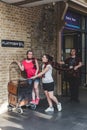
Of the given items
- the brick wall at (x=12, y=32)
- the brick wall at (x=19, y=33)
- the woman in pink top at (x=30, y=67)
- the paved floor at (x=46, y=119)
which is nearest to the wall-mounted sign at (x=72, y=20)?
the brick wall at (x=19, y=33)

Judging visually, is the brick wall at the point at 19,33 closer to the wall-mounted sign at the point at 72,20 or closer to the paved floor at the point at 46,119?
the paved floor at the point at 46,119

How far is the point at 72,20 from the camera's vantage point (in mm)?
14703

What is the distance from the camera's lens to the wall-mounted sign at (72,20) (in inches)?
559

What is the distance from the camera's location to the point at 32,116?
9.21 m

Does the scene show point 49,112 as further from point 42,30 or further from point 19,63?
point 42,30

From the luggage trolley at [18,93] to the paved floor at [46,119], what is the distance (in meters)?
0.22

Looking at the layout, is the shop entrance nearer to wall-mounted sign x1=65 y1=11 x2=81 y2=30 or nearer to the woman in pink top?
wall-mounted sign x1=65 y1=11 x2=81 y2=30

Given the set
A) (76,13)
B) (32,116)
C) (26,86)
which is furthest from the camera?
(76,13)

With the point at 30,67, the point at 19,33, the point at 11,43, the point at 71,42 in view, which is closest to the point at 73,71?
the point at 30,67

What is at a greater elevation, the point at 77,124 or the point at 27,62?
the point at 27,62

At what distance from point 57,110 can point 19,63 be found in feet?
5.95

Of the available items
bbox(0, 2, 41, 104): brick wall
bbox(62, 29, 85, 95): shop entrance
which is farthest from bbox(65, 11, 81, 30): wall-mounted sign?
bbox(0, 2, 41, 104): brick wall

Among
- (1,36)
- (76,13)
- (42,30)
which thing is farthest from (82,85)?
(1,36)

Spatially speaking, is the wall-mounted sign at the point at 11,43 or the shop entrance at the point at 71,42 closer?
the wall-mounted sign at the point at 11,43
